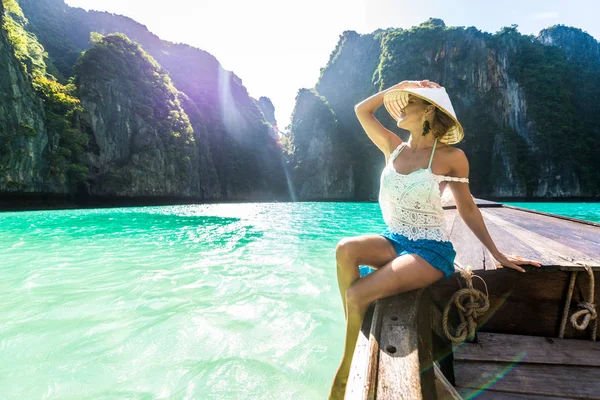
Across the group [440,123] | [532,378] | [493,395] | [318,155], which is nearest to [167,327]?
[493,395]

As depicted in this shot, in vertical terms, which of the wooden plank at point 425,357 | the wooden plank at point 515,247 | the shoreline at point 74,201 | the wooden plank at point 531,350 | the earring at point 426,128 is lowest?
the shoreline at point 74,201

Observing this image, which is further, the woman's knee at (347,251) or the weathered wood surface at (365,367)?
the woman's knee at (347,251)

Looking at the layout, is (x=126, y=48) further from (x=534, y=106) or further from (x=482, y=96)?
(x=534, y=106)

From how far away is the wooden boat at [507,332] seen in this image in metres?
0.93

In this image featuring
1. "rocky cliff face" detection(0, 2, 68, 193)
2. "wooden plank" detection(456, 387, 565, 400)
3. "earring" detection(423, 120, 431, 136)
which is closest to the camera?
"wooden plank" detection(456, 387, 565, 400)

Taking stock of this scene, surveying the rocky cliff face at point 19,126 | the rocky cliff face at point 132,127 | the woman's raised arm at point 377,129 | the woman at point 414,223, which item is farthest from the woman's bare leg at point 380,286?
the rocky cliff face at point 132,127

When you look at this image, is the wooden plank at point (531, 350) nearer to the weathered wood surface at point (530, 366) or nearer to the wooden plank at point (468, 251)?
the weathered wood surface at point (530, 366)

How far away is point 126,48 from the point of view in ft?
113

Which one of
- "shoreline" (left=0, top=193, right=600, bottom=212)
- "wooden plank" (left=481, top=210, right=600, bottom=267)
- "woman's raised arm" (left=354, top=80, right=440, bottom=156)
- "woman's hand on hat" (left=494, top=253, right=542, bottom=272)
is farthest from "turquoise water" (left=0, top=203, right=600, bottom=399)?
"shoreline" (left=0, top=193, right=600, bottom=212)

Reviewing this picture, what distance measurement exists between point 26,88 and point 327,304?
99.1 ft

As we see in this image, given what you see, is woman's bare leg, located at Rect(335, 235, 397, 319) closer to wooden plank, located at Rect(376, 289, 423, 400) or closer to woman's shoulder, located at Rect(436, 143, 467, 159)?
wooden plank, located at Rect(376, 289, 423, 400)

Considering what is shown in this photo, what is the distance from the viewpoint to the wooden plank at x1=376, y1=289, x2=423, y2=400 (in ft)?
2.23

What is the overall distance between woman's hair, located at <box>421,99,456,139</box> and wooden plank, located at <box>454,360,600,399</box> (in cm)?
115

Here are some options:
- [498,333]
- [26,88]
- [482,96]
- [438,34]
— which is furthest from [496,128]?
[26,88]
